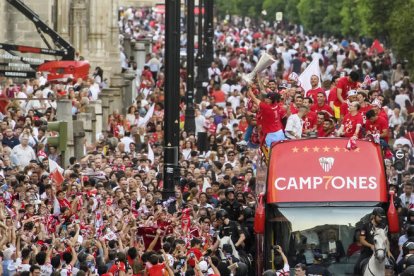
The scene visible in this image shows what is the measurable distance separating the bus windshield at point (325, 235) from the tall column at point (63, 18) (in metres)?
31.6

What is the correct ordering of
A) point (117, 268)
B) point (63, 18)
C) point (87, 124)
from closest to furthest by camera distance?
point (117, 268) < point (87, 124) < point (63, 18)

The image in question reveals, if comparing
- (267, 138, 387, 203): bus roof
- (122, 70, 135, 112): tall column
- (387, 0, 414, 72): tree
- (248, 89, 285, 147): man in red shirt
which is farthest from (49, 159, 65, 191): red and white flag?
(387, 0, 414, 72): tree

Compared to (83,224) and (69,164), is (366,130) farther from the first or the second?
(69,164)

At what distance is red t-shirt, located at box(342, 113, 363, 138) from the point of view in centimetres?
2870

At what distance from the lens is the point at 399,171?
3525 centimetres

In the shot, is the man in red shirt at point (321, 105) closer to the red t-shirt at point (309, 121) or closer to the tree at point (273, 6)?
the red t-shirt at point (309, 121)

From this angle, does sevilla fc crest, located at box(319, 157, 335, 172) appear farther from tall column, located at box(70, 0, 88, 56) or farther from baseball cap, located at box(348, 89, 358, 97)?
tall column, located at box(70, 0, 88, 56)

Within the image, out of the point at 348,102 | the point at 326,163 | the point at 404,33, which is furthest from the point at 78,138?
the point at 404,33

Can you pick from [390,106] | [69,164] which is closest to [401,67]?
[390,106]

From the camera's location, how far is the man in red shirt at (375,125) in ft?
95.0

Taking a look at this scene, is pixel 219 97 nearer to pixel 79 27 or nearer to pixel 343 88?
pixel 79 27

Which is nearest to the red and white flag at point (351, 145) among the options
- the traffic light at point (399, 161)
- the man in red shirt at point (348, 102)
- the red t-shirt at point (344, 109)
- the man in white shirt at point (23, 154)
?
the man in red shirt at point (348, 102)

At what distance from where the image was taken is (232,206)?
30953 mm

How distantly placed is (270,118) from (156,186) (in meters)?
4.74
